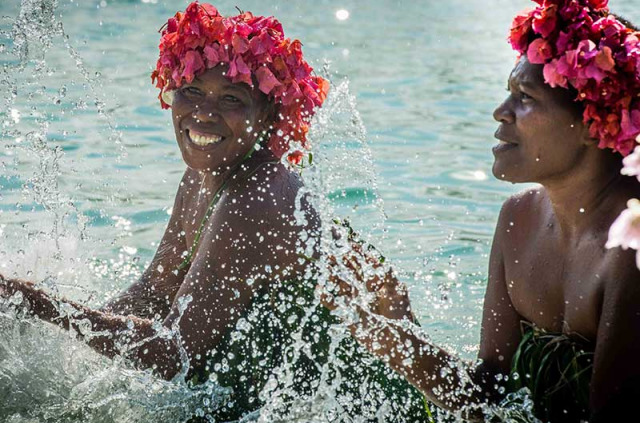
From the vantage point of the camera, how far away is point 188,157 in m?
4.32

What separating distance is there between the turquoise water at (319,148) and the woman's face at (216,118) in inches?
14.1

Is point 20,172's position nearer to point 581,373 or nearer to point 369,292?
point 369,292

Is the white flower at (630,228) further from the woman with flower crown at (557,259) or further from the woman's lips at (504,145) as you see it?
the woman's lips at (504,145)

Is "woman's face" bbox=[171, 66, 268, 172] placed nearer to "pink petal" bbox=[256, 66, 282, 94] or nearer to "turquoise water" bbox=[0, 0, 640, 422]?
"pink petal" bbox=[256, 66, 282, 94]

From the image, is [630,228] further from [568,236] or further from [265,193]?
[265,193]

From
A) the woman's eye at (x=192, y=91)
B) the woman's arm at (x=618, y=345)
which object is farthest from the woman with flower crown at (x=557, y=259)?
the woman's eye at (x=192, y=91)

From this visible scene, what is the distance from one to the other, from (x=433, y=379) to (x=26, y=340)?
67.4 inches

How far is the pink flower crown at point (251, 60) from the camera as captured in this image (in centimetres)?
426

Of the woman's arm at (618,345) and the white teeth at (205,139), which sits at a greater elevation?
the white teeth at (205,139)

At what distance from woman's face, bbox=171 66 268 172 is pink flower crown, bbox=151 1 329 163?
0.04m

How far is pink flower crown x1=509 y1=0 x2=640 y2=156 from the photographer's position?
321 centimetres

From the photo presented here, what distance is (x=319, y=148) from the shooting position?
4.24 m

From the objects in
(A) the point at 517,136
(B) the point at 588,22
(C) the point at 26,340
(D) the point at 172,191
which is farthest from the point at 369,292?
(D) the point at 172,191

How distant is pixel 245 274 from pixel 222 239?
15 centimetres
